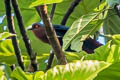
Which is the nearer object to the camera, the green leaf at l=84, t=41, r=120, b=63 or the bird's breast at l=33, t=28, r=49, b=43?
the green leaf at l=84, t=41, r=120, b=63

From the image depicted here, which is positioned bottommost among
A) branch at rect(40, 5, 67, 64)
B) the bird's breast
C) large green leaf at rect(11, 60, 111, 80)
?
the bird's breast

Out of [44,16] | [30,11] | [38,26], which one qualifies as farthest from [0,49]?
[38,26]

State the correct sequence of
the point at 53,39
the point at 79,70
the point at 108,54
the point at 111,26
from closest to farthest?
the point at 79,70, the point at 108,54, the point at 53,39, the point at 111,26

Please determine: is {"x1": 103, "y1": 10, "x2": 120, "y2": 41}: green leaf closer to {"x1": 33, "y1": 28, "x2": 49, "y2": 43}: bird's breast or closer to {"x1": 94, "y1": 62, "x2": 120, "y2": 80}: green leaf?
{"x1": 33, "y1": 28, "x2": 49, "y2": 43}: bird's breast

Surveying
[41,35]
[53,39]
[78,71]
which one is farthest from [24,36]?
[41,35]

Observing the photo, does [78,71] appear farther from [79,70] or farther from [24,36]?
[24,36]

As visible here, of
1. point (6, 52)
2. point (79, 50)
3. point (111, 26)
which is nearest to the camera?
point (79, 50)

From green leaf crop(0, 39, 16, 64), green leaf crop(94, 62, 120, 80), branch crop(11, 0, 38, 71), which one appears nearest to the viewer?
green leaf crop(94, 62, 120, 80)

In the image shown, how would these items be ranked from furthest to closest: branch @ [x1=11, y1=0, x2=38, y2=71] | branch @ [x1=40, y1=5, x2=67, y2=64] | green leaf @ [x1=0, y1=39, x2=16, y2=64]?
green leaf @ [x1=0, y1=39, x2=16, y2=64] < branch @ [x1=11, y1=0, x2=38, y2=71] < branch @ [x1=40, y1=5, x2=67, y2=64]

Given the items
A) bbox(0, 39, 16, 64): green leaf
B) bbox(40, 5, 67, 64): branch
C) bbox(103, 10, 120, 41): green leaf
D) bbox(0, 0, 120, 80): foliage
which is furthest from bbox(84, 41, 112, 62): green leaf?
bbox(103, 10, 120, 41): green leaf

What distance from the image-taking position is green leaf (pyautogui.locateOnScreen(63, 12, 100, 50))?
1.24 m

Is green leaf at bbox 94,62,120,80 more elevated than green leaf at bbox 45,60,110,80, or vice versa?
green leaf at bbox 45,60,110,80

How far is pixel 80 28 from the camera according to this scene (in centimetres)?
132

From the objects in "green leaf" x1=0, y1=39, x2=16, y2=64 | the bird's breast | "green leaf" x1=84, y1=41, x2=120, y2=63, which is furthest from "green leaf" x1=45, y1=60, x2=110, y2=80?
the bird's breast
